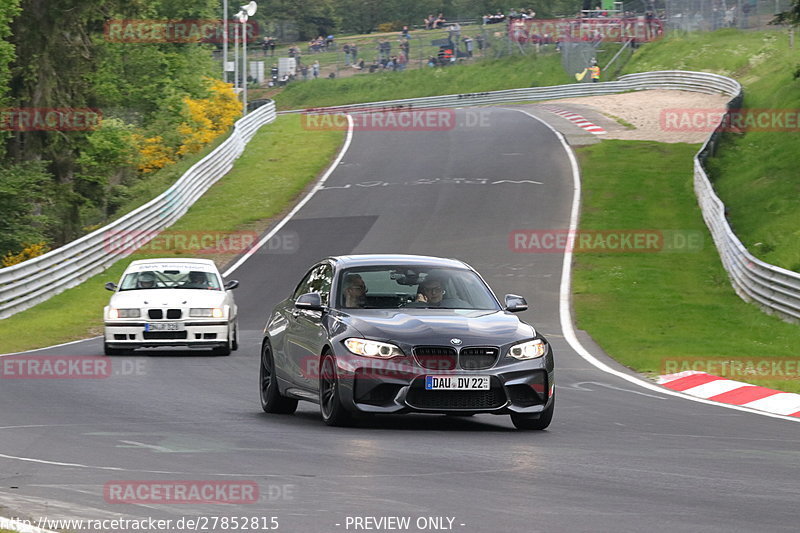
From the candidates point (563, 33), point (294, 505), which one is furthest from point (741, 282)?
point (563, 33)

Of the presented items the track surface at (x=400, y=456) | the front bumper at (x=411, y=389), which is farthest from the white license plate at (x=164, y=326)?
the front bumper at (x=411, y=389)

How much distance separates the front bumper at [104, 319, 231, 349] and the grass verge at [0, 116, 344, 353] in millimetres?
2465

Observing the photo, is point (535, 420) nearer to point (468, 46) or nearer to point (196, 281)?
point (196, 281)

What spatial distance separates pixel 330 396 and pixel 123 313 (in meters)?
9.13

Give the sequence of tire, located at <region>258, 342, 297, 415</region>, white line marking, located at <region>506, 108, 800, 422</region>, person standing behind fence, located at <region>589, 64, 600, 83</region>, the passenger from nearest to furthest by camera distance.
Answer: the passenger
tire, located at <region>258, 342, 297, 415</region>
white line marking, located at <region>506, 108, 800, 422</region>
person standing behind fence, located at <region>589, 64, 600, 83</region>

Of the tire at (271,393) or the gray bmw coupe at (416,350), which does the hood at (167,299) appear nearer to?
the tire at (271,393)

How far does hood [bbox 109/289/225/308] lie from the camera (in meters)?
20.5

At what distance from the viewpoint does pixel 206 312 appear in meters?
20.5

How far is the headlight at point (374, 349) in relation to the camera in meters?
11.4

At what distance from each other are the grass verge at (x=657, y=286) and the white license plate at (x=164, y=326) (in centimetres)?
643

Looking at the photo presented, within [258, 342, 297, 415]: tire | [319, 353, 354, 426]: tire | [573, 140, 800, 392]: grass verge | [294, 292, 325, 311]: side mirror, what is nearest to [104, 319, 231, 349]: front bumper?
[573, 140, 800, 392]: grass verge

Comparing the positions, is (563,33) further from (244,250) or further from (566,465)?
(566,465)

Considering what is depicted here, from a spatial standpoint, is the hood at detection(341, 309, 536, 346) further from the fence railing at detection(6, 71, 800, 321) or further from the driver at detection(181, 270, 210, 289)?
the fence railing at detection(6, 71, 800, 321)

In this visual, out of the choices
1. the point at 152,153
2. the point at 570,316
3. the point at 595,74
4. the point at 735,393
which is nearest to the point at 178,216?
the point at 570,316
